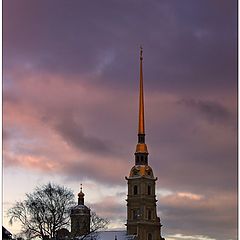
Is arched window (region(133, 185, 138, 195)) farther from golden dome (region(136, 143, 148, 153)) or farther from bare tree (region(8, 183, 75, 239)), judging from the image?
bare tree (region(8, 183, 75, 239))

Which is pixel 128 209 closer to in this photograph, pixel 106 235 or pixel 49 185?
pixel 106 235

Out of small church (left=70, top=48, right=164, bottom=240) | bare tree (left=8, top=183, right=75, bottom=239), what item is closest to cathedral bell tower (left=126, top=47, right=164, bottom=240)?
small church (left=70, top=48, right=164, bottom=240)

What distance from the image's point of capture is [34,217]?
31.6 metres

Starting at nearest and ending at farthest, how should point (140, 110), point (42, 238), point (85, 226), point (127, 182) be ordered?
point (42, 238) < point (85, 226) < point (140, 110) < point (127, 182)

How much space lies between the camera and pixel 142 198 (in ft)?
239

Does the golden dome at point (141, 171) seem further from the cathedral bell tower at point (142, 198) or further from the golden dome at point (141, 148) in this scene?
the golden dome at point (141, 148)

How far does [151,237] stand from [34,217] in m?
42.4

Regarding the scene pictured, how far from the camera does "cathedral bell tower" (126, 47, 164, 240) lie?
71750 mm

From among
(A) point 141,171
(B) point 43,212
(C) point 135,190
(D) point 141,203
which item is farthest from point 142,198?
(B) point 43,212

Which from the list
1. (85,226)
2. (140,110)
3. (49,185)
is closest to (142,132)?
(140,110)

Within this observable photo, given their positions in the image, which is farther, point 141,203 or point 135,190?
point 135,190

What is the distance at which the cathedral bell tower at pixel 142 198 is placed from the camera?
235ft

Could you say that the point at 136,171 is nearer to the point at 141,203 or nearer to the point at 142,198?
the point at 142,198

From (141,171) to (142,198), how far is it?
310cm
